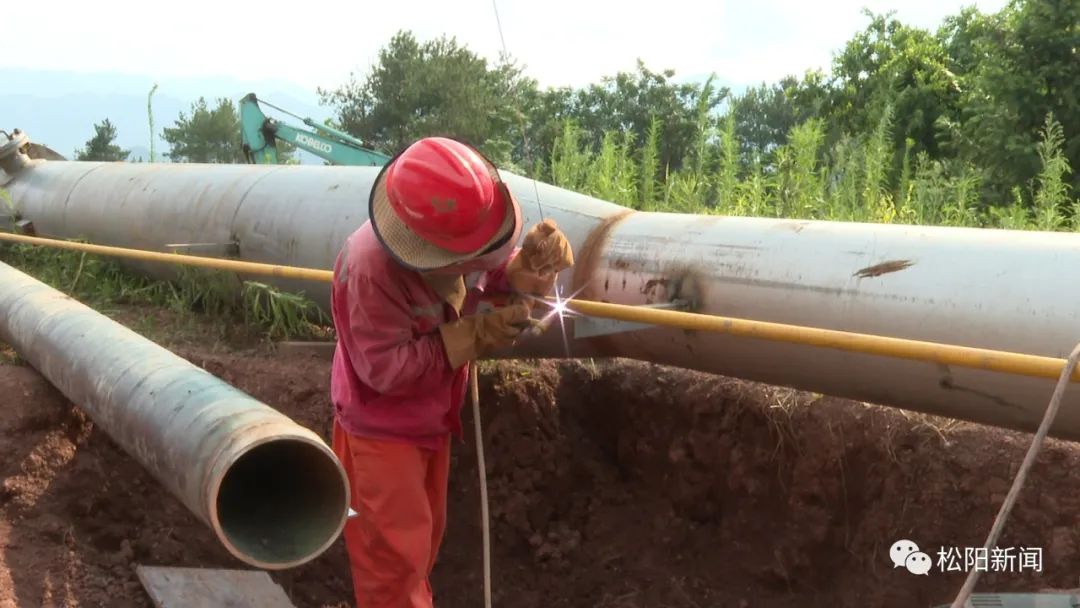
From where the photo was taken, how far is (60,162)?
6578mm

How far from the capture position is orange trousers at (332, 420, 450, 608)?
2.61 m

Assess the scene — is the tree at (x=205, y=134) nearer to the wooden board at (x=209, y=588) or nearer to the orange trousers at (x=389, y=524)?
the wooden board at (x=209, y=588)

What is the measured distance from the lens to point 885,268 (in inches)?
93.0

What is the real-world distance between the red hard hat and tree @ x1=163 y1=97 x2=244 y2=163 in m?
36.6

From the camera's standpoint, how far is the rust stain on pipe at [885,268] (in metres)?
2.33

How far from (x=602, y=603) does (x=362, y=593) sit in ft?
4.73

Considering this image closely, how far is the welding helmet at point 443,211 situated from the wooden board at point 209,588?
1.58m

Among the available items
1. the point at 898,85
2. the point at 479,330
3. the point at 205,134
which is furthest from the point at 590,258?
the point at 205,134

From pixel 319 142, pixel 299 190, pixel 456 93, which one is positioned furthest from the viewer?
pixel 456 93

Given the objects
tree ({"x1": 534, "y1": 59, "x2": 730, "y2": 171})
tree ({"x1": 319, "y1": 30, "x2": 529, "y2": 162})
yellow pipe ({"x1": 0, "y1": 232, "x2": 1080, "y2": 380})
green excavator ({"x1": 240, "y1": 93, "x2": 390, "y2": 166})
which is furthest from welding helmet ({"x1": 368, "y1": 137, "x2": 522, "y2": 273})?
tree ({"x1": 319, "y1": 30, "x2": 529, "y2": 162})


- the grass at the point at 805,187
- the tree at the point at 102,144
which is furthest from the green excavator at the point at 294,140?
the tree at the point at 102,144

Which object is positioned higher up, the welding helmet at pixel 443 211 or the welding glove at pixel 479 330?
the welding helmet at pixel 443 211

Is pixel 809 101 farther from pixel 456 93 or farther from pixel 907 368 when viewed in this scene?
pixel 907 368

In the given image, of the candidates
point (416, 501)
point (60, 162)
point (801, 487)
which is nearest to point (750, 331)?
point (416, 501)
